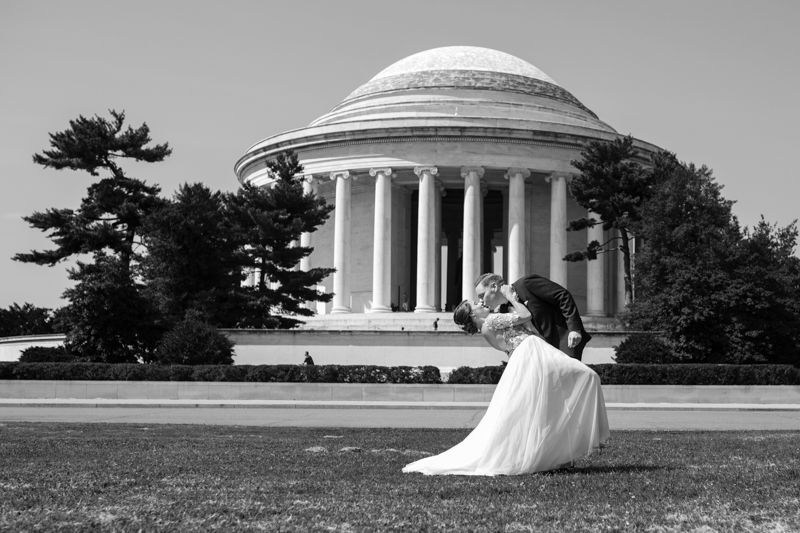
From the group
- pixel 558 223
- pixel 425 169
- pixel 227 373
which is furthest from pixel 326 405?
pixel 558 223

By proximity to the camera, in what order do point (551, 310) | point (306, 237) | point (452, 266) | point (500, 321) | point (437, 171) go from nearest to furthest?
point (500, 321) < point (551, 310) < point (437, 171) < point (306, 237) < point (452, 266)

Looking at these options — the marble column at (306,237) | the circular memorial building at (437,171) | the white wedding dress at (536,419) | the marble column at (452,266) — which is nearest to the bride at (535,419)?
the white wedding dress at (536,419)

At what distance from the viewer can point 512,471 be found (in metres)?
11.8

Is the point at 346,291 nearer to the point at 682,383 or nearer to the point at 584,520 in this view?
the point at 682,383

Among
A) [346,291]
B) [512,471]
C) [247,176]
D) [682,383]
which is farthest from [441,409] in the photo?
[247,176]

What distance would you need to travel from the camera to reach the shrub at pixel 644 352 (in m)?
39.8

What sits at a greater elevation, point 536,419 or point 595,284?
point 595,284

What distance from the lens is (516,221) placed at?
213 feet

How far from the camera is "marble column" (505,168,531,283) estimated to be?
64.4 m

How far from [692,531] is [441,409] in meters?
22.5

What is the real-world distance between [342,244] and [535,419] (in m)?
52.9

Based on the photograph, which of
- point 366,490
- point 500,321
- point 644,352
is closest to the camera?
point 366,490

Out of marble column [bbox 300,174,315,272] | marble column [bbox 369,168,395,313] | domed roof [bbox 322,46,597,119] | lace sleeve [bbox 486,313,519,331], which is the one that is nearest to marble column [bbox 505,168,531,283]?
domed roof [bbox 322,46,597,119]

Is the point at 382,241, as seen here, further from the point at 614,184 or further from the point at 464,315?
the point at 464,315
